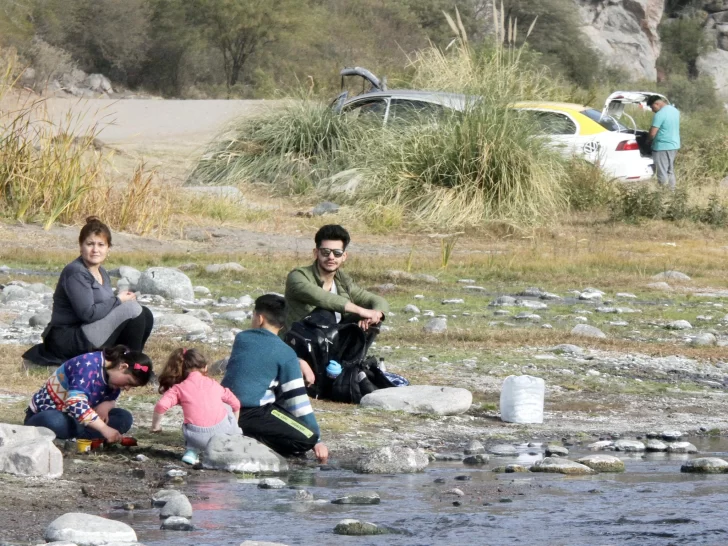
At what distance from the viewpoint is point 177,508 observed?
4.92 meters

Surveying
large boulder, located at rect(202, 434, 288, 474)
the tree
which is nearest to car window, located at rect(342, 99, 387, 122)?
large boulder, located at rect(202, 434, 288, 474)

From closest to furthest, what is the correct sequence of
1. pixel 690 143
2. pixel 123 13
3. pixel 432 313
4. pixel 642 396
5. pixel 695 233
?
pixel 642 396
pixel 432 313
pixel 695 233
pixel 690 143
pixel 123 13

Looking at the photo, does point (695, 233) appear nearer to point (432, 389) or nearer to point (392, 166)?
point (392, 166)

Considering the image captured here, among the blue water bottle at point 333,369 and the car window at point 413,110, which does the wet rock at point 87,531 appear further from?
the car window at point 413,110

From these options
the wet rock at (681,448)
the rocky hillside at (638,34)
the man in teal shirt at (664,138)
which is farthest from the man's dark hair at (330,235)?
the rocky hillside at (638,34)

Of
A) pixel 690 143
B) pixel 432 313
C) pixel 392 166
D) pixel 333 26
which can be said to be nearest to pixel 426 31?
pixel 333 26

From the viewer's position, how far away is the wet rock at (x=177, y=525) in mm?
4770

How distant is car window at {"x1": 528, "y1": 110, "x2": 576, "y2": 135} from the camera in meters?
20.7

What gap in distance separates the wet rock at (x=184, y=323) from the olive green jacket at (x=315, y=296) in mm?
1951

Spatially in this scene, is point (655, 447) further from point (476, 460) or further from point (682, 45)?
point (682, 45)

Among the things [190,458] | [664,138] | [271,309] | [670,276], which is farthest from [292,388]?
[664,138]

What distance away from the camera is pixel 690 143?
27.7m

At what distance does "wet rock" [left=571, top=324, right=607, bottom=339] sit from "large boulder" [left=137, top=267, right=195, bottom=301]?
343cm

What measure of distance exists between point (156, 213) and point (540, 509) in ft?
39.9
